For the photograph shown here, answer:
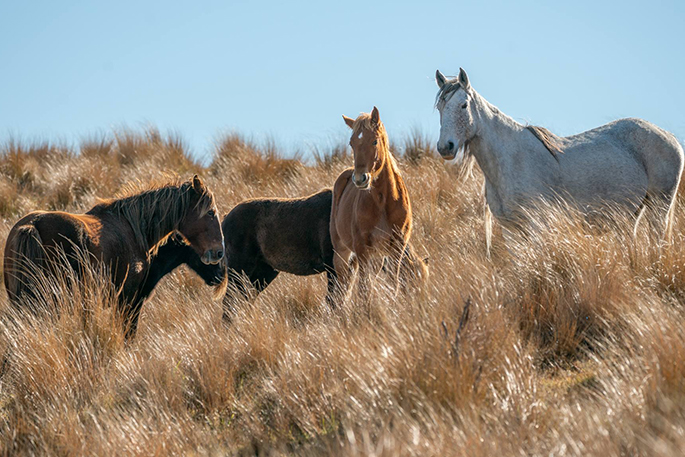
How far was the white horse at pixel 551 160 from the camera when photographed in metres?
5.98

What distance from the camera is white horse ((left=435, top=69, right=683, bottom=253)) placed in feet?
19.6

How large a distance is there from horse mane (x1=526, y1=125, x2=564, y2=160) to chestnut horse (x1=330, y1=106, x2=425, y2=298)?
144 centimetres

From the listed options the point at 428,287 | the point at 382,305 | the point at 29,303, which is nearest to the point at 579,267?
the point at 428,287

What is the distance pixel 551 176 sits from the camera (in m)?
6.09

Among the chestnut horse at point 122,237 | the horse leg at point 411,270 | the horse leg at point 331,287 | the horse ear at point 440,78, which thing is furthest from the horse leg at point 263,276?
the horse ear at point 440,78

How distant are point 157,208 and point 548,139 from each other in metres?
3.70

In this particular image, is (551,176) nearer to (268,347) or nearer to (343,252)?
(343,252)

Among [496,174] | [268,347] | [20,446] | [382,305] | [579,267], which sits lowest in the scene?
[20,446]

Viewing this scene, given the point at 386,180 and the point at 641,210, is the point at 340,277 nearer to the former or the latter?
the point at 386,180

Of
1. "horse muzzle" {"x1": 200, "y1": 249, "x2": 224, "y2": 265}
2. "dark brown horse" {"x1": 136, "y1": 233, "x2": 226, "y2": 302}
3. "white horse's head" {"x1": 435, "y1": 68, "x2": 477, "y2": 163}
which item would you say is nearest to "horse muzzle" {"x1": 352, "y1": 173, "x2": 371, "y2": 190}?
"white horse's head" {"x1": 435, "y1": 68, "x2": 477, "y2": 163}

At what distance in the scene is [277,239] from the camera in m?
6.87

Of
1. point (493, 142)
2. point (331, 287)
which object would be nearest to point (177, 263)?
point (331, 287)

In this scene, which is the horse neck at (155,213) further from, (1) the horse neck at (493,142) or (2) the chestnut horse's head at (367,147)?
(1) the horse neck at (493,142)

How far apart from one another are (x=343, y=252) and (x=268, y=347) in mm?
1351
